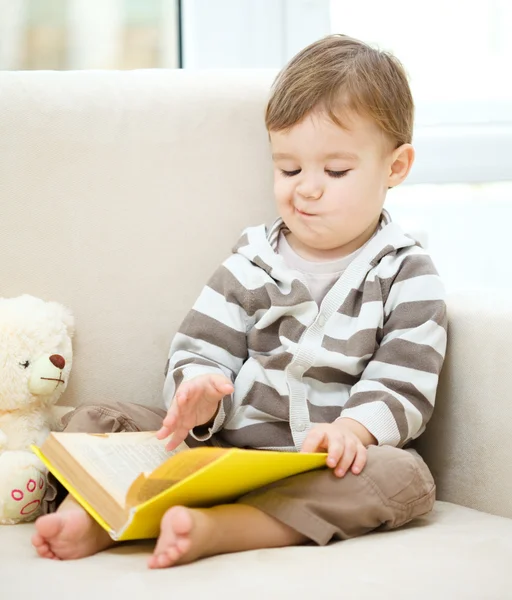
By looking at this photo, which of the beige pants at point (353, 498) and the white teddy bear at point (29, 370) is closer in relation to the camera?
the beige pants at point (353, 498)

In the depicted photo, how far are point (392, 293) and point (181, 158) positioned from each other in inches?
15.6

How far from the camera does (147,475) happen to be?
2.61 ft

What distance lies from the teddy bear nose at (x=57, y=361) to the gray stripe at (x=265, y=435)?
9.9 inches

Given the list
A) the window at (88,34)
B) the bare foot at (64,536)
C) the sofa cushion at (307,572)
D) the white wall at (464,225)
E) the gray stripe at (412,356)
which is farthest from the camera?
the white wall at (464,225)

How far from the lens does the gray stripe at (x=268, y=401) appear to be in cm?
110

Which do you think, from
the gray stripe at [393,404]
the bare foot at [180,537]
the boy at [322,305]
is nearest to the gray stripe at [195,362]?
the boy at [322,305]

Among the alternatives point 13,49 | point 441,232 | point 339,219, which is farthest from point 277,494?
point 13,49

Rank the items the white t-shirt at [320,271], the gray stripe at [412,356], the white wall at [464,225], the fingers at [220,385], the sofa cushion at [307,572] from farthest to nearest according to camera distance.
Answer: the white wall at [464,225]
the white t-shirt at [320,271]
the gray stripe at [412,356]
the fingers at [220,385]
the sofa cushion at [307,572]

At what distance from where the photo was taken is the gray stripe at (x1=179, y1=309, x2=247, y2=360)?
1154 millimetres

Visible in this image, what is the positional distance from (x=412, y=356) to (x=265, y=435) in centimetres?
22

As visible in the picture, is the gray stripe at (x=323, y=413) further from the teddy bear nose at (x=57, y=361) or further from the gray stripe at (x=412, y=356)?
the teddy bear nose at (x=57, y=361)

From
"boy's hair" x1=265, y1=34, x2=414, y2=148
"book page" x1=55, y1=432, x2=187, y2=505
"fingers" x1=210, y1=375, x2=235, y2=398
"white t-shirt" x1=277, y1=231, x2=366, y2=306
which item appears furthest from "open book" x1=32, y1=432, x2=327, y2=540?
"boy's hair" x1=265, y1=34, x2=414, y2=148

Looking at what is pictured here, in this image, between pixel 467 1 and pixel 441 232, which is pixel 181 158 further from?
pixel 467 1

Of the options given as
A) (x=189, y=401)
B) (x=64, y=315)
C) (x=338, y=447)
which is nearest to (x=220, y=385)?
(x=189, y=401)
